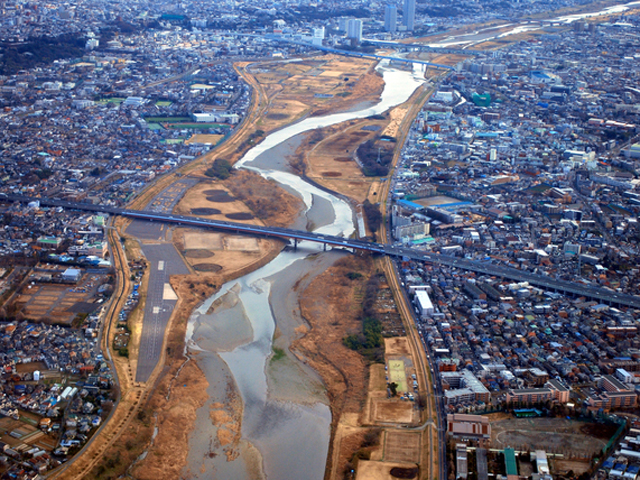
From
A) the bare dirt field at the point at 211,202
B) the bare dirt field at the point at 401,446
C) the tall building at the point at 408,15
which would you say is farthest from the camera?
the tall building at the point at 408,15

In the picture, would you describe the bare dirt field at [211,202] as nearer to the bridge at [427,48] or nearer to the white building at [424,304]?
the white building at [424,304]

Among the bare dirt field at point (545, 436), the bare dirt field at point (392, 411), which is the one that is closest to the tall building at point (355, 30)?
the bare dirt field at point (392, 411)

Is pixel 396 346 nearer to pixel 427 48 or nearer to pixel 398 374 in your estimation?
pixel 398 374

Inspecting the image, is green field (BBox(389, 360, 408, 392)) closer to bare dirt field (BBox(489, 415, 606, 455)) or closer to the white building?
bare dirt field (BBox(489, 415, 606, 455))

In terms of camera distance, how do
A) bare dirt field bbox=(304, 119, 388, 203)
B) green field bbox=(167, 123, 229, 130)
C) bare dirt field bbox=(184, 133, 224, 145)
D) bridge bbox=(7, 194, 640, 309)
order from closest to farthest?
bridge bbox=(7, 194, 640, 309)
bare dirt field bbox=(304, 119, 388, 203)
bare dirt field bbox=(184, 133, 224, 145)
green field bbox=(167, 123, 229, 130)

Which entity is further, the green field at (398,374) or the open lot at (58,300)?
the open lot at (58,300)

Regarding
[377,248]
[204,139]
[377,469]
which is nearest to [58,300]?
[377,248]

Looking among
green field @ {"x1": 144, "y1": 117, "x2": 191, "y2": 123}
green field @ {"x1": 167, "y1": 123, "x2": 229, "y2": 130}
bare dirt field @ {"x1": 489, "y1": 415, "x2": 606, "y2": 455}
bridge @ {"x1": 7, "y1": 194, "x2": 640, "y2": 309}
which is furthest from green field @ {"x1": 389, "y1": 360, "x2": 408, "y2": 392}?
green field @ {"x1": 144, "y1": 117, "x2": 191, "y2": 123}
